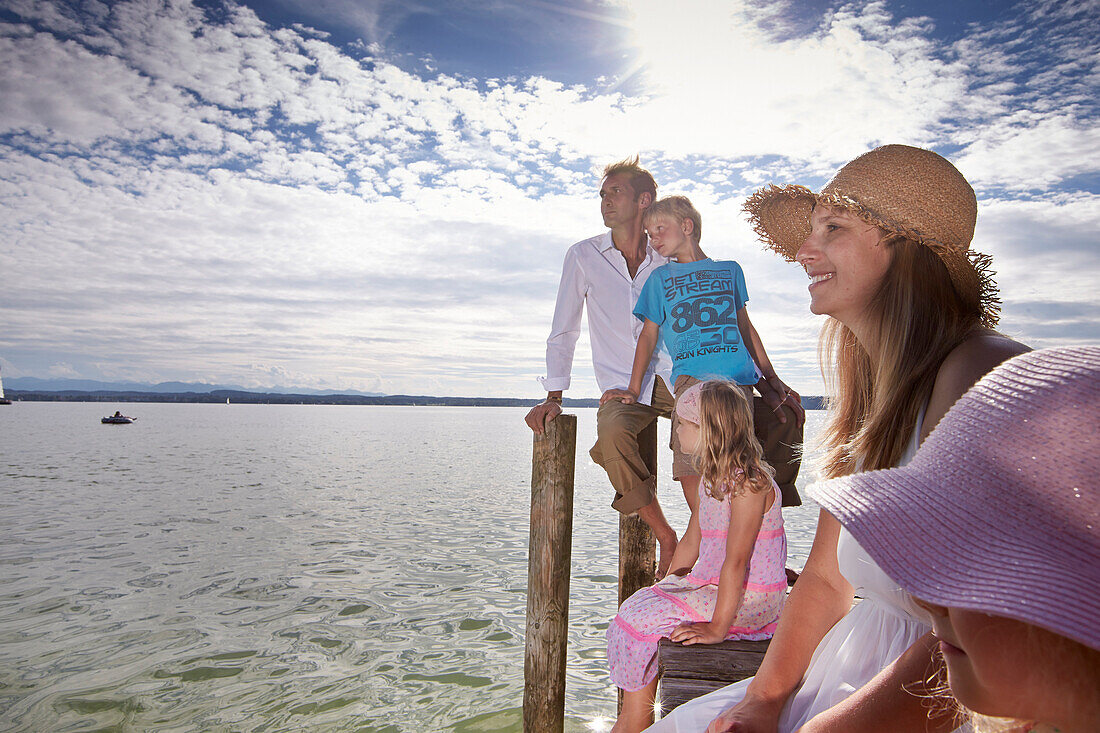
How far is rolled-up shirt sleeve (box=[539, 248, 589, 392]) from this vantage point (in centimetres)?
574

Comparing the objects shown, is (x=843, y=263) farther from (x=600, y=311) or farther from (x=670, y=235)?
(x=600, y=311)

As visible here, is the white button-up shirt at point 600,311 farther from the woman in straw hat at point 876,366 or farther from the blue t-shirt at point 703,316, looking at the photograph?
the woman in straw hat at point 876,366

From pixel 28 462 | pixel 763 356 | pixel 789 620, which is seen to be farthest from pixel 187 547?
pixel 28 462

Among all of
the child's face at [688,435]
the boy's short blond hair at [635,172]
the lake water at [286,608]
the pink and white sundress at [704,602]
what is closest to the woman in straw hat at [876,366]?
the lake water at [286,608]

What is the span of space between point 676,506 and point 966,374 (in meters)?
21.4

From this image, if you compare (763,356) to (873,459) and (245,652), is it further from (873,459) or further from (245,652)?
(245,652)

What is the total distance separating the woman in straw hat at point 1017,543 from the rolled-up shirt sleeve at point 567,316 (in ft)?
15.7

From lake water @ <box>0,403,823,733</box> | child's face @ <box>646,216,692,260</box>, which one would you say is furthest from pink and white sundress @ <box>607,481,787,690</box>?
child's face @ <box>646,216,692,260</box>

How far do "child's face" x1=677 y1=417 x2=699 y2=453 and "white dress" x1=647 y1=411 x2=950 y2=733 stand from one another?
2037 millimetres

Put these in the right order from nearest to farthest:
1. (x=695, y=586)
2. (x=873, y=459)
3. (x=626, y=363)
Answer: (x=873, y=459) → (x=695, y=586) → (x=626, y=363)

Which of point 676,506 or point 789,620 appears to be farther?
point 676,506

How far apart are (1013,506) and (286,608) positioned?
38.0 ft

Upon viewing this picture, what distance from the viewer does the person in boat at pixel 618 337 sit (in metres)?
5.18

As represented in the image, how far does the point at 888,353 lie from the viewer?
1.92 m
